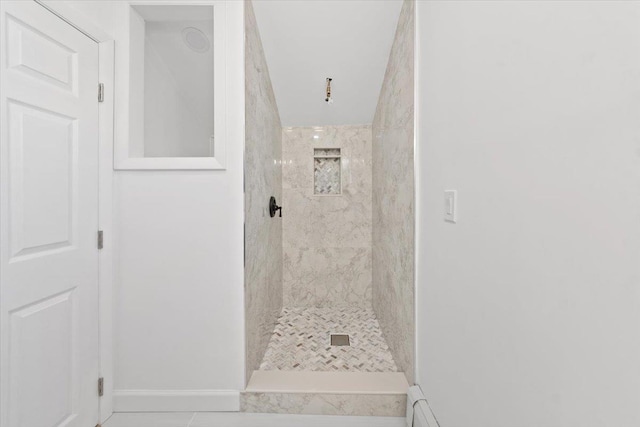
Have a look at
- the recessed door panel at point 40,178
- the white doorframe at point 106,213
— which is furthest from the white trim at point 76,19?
the recessed door panel at point 40,178

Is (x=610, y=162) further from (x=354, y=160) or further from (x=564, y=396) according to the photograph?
(x=354, y=160)

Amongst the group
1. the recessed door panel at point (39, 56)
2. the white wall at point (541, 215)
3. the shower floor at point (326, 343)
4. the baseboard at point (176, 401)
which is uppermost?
the recessed door panel at point (39, 56)

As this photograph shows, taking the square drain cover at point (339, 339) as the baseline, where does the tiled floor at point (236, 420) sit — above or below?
below

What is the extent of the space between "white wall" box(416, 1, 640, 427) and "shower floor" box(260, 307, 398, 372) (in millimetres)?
696

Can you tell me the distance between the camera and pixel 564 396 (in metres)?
0.59

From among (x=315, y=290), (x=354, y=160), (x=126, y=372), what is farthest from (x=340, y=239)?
(x=126, y=372)

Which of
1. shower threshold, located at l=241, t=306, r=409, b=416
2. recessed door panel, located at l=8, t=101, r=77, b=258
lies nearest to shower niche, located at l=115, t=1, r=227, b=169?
recessed door panel, located at l=8, t=101, r=77, b=258

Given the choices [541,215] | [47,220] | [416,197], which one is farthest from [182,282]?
[541,215]

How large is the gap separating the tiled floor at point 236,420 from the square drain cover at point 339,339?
1.91 ft

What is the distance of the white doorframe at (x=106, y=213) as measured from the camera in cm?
143

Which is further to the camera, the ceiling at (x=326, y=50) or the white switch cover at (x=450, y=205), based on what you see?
the ceiling at (x=326, y=50)

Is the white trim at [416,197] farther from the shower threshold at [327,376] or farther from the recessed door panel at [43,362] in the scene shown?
the recessed door panel at [43,362]

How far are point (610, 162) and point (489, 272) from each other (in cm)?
43

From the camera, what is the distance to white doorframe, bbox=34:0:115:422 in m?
1.43
